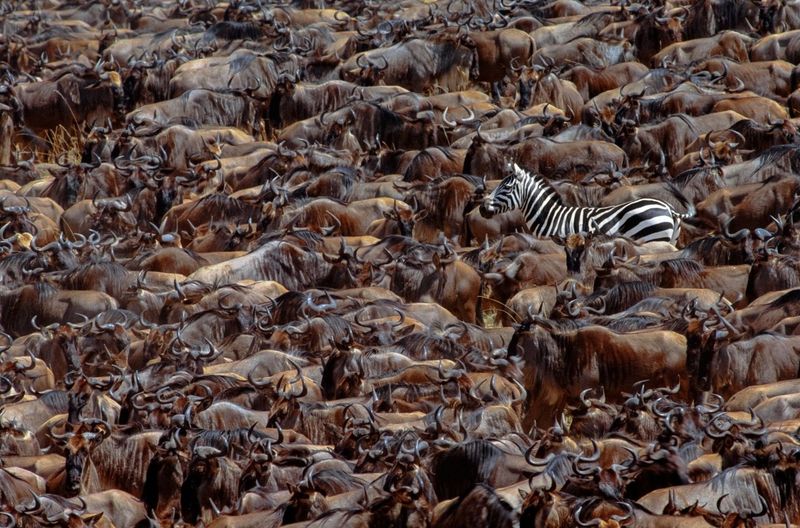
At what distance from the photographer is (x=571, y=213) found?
16.9 meters

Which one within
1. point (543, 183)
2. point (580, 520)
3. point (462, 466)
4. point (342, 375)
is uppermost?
point (580, 520)

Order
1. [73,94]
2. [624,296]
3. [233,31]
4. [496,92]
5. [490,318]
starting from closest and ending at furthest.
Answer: [624,296] → [490,318] → [496,92] → [73,94] → [233,31]

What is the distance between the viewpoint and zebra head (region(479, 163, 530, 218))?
55.9 feet

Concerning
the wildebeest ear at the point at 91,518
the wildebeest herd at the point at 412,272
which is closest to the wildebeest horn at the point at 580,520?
the wildebeest herd at the point at 412,272

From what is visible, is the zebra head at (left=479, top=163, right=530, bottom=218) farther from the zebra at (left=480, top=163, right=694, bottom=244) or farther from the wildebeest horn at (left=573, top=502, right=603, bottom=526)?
the wildebeest horn at (left=573, top=502, right=603, bottom=526)

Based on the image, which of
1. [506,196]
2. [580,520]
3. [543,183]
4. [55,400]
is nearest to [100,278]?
[55,400]

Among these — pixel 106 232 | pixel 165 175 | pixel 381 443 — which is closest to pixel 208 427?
pixel 381 443

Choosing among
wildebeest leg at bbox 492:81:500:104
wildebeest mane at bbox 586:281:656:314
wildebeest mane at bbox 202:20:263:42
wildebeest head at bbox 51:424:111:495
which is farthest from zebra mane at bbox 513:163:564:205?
wildebeest mane at bbox 202:20:263:42

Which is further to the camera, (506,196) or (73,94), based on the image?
(73,94)

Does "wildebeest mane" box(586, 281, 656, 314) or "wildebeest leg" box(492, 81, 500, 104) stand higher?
"wildebeest mane" box(586, 281, 656, 314)

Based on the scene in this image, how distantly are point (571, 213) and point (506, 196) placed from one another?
0.70m

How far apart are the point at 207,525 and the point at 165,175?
429 inches

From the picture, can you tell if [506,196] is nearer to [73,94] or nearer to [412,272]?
[412,272]

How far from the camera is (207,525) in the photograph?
976 centimetres
